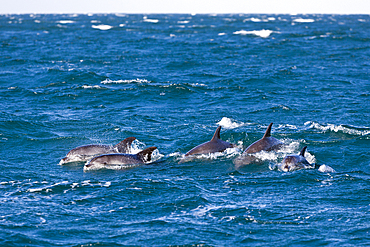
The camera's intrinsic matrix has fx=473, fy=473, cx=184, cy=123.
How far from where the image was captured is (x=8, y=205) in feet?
40.0

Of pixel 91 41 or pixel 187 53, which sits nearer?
pixel 187 53

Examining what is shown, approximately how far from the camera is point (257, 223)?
11.1 metres

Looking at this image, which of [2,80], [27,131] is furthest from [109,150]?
[2,80]

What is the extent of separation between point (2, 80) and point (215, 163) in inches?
816

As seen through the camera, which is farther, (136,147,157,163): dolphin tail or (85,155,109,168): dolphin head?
(136,147,157,163): dolphin tail

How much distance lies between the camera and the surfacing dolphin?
608 inches

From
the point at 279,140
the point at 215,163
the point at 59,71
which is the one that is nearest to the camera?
the point at 215,163

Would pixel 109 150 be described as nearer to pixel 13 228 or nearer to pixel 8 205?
pixel 8 205

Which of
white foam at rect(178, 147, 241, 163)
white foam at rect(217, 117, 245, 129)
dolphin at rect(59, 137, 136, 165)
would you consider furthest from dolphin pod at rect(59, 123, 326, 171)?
white foam at rect(217, 117, 245, 129)

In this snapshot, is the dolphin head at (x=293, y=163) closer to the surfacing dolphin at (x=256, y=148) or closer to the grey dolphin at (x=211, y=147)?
the surfacing dolphin at (x=256, y=148)

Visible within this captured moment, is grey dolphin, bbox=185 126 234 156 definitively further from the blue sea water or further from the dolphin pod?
the blue sea water

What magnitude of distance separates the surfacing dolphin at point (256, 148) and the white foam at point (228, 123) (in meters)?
3.73

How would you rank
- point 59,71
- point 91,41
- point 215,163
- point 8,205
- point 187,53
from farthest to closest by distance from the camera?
point 91,41, point 187,53, point 59,71, point 215,163, point 8,205

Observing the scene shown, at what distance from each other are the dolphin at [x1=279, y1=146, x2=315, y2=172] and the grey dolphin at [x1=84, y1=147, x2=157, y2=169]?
409cm
